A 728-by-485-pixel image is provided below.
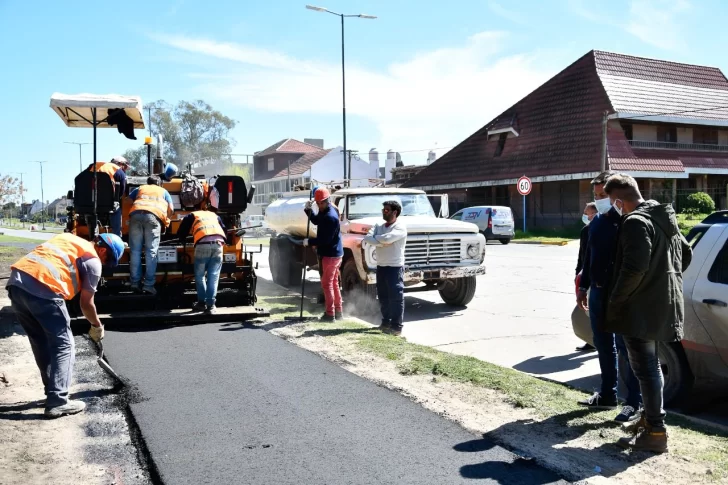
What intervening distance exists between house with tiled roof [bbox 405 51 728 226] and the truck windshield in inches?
865

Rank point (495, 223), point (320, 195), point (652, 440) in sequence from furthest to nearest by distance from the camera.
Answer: point (495, 223) → point (320, 195) → point (652, 440)

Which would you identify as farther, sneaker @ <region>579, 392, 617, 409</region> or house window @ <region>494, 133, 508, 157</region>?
house window @ <region>494, 133, 508, 157</region>

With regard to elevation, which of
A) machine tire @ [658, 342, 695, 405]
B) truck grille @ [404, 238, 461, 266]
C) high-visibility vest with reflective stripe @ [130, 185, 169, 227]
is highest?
high-visibility vest with reflective stripe @ [130, 185, 169, 227]

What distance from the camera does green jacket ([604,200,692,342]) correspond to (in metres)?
4.62

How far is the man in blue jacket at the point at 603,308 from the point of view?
17.7ft

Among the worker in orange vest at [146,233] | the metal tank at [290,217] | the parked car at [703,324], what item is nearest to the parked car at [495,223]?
the metal tank at [290,217]

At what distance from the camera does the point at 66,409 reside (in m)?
5.82

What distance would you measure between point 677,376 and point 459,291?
20.7 feet

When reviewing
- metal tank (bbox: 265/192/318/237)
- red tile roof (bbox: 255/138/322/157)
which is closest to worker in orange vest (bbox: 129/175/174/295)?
metal tank (bbox: 265/192/318/237)

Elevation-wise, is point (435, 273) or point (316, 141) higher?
point (316, 141)

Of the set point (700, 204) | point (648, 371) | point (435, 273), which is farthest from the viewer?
point (700, 204)

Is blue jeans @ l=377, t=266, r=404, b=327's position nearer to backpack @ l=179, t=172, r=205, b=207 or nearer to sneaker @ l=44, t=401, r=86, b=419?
backpack @ l=179, t=172, r=205, b=207

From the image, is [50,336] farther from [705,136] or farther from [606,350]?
[705,136]

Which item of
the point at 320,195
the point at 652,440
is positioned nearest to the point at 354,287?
the point at 320,195
